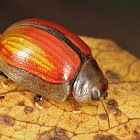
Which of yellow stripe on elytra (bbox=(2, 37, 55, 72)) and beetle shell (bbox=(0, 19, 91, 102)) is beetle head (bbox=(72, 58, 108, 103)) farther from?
yellow stripe on elytra (bbox=(2, 37, 55, 72))

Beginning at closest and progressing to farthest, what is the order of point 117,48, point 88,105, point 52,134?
point 52,134 < point 88,105 < point 117,48

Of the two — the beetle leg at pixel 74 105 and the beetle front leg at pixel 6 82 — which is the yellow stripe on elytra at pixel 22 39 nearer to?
the beetle front leg at pixel 6 82

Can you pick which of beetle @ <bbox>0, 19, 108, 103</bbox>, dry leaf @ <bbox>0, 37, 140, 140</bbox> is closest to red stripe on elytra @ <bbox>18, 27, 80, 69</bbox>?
beetle @ <bbox>0, 19, 108, 103</bbox>

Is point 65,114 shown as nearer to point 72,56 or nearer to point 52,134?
point 52,134

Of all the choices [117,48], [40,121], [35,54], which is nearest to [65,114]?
[40,121]

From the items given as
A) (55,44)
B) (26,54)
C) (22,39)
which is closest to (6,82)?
(26,54)

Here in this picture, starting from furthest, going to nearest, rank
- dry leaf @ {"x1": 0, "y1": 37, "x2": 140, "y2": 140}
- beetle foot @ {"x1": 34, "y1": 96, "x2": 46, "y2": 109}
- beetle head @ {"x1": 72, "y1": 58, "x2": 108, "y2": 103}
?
beetle head @ {"x1": 72, "y1": 58, "x2": 108, "y2": 103}
beetle foot @ {"x1": 34, "y1": 96, "x2": 46, "y2": 109}
dry leaf @ {"x1": 0, "y1": 37, "x2": 140, "y2": 140}

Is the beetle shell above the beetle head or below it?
above
